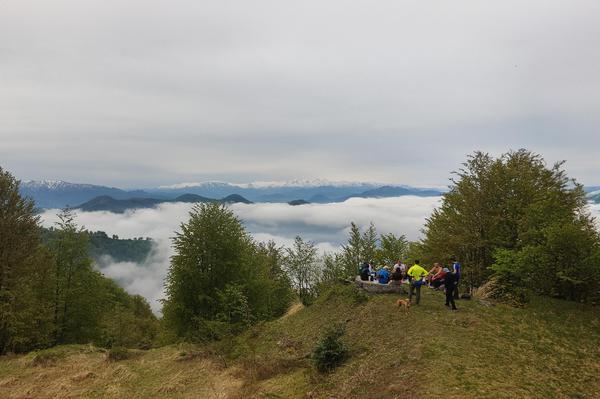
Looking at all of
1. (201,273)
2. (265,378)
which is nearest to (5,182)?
(201,273)

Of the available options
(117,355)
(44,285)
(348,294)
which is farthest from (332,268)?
(117,355)

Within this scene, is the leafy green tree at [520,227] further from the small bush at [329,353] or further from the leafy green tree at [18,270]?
the leafy green tree at [18,270]

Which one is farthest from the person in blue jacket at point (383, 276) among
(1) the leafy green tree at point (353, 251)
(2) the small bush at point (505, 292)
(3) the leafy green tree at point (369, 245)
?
(1) the leafy green tree at point (353, 251)

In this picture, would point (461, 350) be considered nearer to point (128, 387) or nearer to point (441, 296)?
point (441, 296)

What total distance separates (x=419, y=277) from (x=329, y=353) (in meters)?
6.86

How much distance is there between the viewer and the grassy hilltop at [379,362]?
1382cm

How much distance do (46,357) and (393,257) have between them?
41.7 meters

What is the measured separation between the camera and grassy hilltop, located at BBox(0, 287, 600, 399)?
544 inches

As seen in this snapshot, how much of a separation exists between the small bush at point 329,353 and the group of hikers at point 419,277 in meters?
5.69

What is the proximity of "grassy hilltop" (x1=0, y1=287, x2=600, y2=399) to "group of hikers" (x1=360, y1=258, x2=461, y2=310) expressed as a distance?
3.19ft

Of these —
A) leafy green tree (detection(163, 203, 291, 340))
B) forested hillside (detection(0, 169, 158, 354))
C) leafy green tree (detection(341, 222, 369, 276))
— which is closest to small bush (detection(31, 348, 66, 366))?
forested hillside (detection(0, 169, 158, 354))

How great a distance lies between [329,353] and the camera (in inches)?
690

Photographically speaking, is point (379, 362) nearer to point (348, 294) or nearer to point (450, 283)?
point (450, 283)

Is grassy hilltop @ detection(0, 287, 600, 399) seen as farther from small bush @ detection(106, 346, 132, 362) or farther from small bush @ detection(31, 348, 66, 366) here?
small bush @ detection(106, 346, 132, 362)
